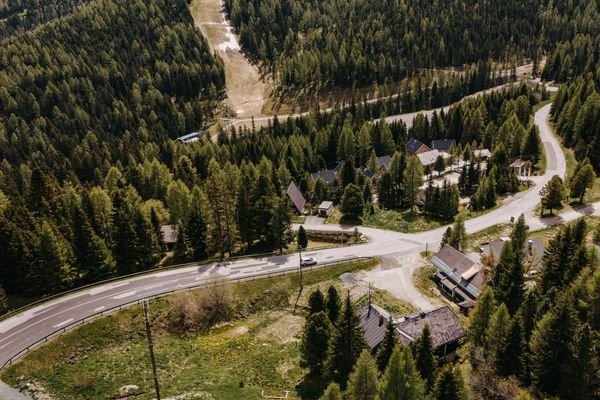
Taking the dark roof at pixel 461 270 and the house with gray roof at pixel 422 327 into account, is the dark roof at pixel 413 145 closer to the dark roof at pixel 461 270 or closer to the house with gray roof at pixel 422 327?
the dark roof at pixel 461 270

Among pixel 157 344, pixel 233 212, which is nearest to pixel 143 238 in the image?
pixel 233 212

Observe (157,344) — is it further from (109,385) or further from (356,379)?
(356,379)

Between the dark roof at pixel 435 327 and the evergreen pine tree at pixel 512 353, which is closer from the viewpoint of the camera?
the evergreen pine tree at pixel 512 353

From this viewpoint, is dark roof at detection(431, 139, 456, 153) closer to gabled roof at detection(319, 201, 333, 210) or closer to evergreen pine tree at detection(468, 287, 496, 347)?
gabled roof at detection(319, 201, 333, 210)

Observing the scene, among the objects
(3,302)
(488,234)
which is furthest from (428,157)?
(3,302)

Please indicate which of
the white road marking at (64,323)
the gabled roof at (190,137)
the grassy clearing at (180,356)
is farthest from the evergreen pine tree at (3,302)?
the gabled roof at (190,137)

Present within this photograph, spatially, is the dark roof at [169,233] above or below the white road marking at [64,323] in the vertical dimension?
below
